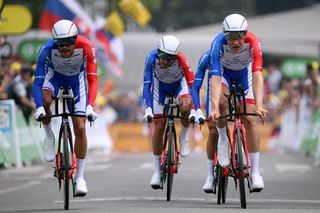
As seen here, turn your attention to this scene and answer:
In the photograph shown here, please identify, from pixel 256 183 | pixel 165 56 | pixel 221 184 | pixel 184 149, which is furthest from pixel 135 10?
pixel 256 183

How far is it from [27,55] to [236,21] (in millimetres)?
18156

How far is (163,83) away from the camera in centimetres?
1841

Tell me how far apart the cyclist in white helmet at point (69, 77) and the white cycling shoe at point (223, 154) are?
1591 mm

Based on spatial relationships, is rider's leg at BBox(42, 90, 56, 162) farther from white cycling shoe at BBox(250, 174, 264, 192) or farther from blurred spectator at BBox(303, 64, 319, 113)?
blurred spectator at BBox(303, 64, 319, 113)

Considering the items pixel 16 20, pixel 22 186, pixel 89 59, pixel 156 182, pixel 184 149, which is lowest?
pixel 22 186

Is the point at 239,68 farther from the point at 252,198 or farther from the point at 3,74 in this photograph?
the point at 3,74

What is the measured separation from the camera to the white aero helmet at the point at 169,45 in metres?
17.6

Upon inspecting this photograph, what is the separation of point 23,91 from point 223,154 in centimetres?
1219

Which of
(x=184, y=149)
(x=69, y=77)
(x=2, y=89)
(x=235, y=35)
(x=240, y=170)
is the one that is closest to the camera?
(x=240, y=170)

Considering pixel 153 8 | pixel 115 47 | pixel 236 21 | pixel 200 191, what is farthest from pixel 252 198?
pixel 153 8

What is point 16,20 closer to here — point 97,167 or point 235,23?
point 97,167

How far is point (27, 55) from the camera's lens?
3325 cm

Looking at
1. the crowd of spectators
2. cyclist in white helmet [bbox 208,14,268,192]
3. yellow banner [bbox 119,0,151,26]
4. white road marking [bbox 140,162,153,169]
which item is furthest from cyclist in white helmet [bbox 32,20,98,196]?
yellow banner [bbox 119,0,151,26]

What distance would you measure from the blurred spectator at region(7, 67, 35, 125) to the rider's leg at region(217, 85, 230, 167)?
38.2 feet
